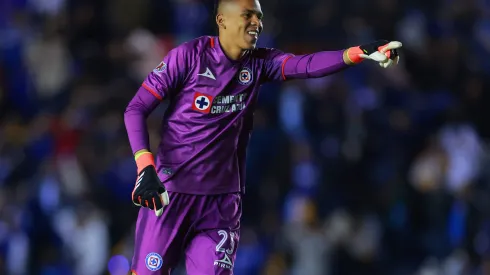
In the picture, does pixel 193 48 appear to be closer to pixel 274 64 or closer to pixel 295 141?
pixel 274 64

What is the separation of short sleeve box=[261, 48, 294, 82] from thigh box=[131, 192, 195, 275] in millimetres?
912

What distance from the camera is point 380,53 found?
5.78m

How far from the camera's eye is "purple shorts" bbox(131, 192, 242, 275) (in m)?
6.22

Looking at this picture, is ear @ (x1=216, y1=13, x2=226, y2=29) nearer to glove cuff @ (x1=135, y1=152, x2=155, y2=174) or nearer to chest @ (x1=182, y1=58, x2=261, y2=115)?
chest @ (x1=182, y1=58, x2=261, y2=115)

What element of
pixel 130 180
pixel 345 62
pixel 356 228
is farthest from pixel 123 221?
pixel 345 62

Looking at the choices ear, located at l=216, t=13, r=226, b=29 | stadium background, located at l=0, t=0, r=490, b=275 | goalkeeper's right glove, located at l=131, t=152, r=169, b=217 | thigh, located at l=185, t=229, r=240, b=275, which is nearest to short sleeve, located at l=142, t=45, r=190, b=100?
ear, located at l=216, t=13, r=226, b=29

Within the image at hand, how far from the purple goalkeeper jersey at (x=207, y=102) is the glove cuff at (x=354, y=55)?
0.10m

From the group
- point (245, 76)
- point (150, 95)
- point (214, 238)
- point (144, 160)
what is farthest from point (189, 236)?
point (245, 76)

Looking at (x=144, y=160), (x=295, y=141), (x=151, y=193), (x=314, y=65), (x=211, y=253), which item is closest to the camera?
(x=151, y=193)

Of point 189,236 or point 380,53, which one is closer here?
point 380,53

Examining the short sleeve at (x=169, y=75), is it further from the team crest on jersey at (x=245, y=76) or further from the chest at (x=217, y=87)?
the team crest on jersey at (x=245, y=76)

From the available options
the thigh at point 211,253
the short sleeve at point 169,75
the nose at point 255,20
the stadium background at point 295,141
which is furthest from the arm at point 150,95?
the stadium background at point 295,141

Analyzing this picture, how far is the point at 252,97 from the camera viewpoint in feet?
20.8

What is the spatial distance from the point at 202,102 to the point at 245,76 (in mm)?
325
